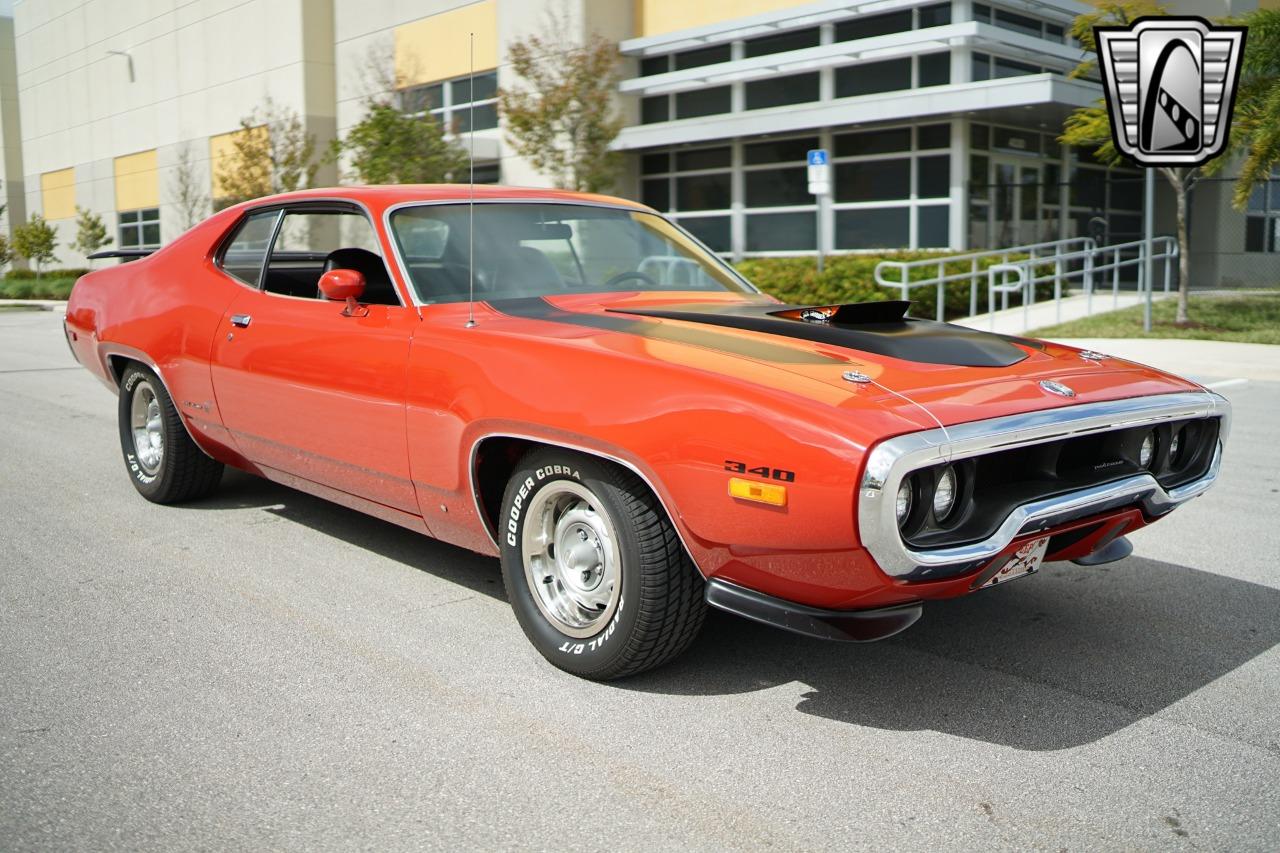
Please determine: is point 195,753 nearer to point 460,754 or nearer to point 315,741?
point 315,741

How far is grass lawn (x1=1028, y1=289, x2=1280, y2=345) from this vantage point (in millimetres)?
16562

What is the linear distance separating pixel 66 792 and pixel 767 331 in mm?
2489

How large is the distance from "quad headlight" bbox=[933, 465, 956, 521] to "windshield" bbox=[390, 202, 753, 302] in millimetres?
1952

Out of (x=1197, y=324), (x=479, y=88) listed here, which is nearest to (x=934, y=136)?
(x=1197, y=324)

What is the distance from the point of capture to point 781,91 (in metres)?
24.9

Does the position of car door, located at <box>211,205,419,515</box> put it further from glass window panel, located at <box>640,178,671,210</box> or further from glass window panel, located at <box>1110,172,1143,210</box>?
glass window panel, located at <box>1110,172,1143,210</box>

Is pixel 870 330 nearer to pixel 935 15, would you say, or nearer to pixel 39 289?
pixel 935 15

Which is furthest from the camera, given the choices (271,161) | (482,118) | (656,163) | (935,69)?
(271,161)

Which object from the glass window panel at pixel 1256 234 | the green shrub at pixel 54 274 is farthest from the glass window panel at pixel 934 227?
the green shrub at pixel 54 274

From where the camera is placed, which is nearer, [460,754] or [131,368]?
[460,754]

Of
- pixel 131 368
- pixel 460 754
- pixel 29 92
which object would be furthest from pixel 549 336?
pixel 29 92

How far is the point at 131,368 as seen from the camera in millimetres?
6375

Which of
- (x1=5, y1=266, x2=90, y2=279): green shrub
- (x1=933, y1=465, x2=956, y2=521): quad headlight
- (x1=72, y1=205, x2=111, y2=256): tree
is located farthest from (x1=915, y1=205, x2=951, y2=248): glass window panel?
(x1=72, y1=205, x2=111, y2=256): tree

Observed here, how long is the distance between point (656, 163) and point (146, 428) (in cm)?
2239
